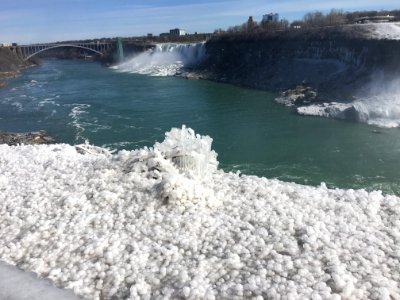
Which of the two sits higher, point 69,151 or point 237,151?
point 69,151

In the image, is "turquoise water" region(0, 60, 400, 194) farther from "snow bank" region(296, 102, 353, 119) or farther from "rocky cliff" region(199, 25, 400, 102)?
"rocky cliff" region(199, 25, 400, 102)

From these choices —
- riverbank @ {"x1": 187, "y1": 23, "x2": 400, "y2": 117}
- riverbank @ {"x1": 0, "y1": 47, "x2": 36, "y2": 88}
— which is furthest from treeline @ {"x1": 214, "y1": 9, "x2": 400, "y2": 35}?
riverbank @ {"x1": 0, "y1": 47, "x2": 36, "y2": 88}

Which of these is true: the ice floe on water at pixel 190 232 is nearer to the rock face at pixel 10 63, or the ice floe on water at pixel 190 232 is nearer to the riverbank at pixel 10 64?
the riverbank at pixel 10 64

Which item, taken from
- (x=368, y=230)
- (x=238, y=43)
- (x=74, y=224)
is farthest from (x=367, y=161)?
(x=238, y=43)

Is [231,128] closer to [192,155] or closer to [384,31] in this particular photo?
[192,155]

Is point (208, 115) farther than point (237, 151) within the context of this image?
Yes

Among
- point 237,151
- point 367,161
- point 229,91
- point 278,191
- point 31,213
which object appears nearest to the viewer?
point 31,213

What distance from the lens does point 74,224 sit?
7777 millimetres

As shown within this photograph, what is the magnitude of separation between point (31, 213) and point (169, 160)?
3.34 meters

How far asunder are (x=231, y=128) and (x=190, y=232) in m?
17.7

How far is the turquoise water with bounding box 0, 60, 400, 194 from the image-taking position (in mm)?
17734

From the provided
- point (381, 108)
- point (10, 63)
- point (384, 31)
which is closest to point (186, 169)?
point (381, 108)

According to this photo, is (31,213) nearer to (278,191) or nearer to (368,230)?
(278,191)

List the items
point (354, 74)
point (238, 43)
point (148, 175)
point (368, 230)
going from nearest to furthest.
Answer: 1. point (368, 230)
2. point (148, 175)
3. point (354, 74)
4. point (238, 43)
